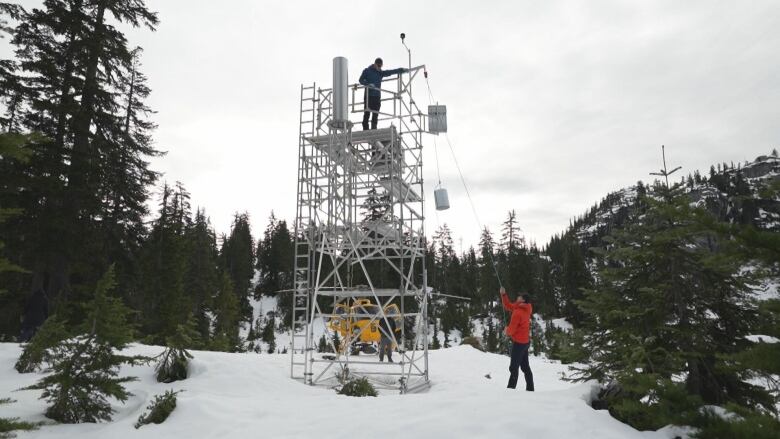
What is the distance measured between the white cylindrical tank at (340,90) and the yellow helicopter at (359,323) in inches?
188

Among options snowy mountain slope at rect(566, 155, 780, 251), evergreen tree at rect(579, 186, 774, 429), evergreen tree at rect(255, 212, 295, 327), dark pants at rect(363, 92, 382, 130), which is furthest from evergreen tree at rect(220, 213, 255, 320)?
snowy mountain slope at rect(566, 155, 780, 251)

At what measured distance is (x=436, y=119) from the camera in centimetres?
1251

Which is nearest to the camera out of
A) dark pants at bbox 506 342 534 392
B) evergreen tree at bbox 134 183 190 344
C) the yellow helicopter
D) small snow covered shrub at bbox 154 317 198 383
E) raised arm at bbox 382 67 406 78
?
dark pants at bbox 506 342 534 392

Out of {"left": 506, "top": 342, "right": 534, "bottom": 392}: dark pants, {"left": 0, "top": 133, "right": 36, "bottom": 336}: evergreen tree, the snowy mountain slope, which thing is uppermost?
the snowy mountain slope

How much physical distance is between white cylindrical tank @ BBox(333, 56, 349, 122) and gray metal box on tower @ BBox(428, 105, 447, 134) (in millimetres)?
2288

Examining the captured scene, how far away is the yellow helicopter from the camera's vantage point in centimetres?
1164

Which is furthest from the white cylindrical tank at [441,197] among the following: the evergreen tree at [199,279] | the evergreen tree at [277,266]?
the evergreen tree at [277,266]

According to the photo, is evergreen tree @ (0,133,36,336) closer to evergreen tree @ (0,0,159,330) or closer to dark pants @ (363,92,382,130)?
evergreen tree @ (0,0,159,330)

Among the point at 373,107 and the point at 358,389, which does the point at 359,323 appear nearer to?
the point at 358,389

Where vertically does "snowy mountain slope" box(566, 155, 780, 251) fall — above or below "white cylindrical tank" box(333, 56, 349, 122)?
above

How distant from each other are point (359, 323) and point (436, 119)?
21.2 feet

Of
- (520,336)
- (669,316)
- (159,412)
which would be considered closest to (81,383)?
(159,412)

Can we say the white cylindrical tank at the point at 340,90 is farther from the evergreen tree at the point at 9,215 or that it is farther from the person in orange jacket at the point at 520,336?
the evergreen tree at the point at 9,215

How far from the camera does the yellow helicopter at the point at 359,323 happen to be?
1164 cm
